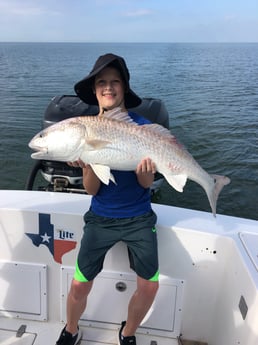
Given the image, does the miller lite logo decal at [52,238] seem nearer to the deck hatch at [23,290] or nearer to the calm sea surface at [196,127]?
the deck hatch at [23,290]

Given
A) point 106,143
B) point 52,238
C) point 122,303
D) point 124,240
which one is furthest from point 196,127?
point 106,143

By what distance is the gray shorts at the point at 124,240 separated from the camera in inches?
97.4

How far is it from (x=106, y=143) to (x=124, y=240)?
711 millimetres

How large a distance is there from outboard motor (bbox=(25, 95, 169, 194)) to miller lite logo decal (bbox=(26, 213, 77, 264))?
142 cm

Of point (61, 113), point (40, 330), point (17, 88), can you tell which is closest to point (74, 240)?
point (40, 330)

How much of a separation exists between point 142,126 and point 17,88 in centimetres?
1839

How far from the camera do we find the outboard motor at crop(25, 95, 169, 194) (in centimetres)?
462

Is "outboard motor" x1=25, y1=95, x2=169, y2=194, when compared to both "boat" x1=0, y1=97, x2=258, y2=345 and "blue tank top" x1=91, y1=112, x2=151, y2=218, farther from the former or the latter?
"blue tank top" x1=91, y1=112, x2=151, y2=218

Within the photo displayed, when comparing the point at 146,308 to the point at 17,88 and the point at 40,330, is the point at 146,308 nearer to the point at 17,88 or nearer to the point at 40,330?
the point at 40,330

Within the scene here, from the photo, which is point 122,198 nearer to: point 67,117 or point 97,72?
point 97,72

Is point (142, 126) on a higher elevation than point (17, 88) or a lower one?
higher

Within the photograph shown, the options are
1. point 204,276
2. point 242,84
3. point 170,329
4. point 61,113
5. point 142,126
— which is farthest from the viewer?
point 242,84

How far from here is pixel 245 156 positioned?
966 centimetres

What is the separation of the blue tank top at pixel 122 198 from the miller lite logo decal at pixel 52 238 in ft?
1.43
